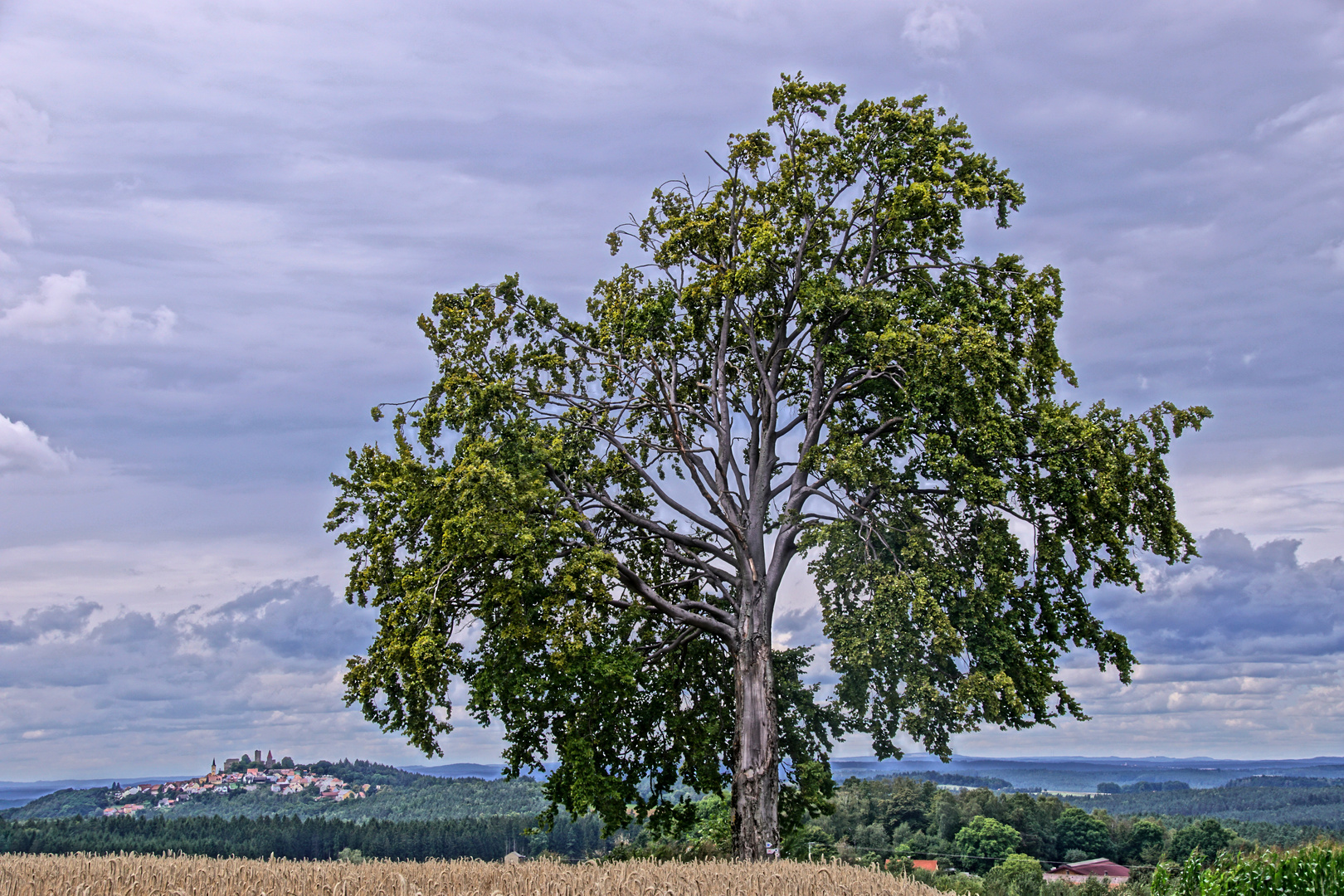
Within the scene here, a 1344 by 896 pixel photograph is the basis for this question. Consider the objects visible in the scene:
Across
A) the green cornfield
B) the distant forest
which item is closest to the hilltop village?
the distant forest

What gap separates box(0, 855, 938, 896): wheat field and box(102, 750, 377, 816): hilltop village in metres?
70.6

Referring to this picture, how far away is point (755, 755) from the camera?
21531 mm

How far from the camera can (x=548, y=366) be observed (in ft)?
82.5

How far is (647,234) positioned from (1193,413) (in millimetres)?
14148

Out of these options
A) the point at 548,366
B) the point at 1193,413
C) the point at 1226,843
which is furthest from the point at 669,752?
the point at 1226,843

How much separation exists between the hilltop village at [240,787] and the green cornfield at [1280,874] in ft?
247

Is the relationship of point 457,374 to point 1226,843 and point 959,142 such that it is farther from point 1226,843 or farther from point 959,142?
point 1226,843

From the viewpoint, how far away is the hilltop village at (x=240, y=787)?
256 ft

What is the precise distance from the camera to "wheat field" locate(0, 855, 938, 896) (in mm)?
9906

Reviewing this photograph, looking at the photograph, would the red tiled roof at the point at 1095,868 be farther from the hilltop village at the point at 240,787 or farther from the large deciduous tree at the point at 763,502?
the hilltop village at the point at 240,787

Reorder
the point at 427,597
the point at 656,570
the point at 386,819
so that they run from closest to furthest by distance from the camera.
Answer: the point at 427,597
the point at 656,570
the point at 386,819

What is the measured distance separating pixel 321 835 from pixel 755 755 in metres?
51.7

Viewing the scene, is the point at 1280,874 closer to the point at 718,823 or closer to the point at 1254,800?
the point at 718,823

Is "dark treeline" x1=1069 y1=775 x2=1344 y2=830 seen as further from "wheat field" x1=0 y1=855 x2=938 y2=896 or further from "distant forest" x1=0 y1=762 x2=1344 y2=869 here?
"wheat field" x1=0 y1=855 x2=938 y2=896
